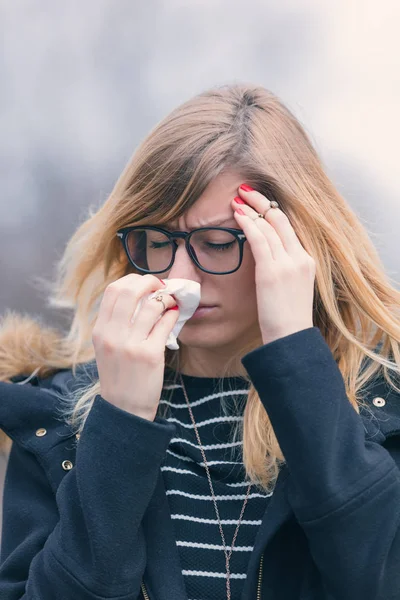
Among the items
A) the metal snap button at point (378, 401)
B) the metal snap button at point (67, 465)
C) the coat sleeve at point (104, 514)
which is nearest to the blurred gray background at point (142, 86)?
the metal snap button at point (378, 401)

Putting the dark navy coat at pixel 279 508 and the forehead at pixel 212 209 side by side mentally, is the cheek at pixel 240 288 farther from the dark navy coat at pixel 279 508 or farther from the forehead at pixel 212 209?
the dark navy coat at pixel 279 508

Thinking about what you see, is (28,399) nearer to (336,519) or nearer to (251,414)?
(251,414)

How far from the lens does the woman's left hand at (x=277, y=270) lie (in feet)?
4.43

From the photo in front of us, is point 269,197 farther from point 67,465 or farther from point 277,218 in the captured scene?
point 67,465

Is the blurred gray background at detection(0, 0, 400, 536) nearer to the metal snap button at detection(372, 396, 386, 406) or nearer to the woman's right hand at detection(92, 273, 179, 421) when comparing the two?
the metal snap button at detection(372, 396, 386, 406)

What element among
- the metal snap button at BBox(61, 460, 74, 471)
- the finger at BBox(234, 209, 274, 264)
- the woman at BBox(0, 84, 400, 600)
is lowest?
the metal snap button at BBox(61, 460, 74, 471)

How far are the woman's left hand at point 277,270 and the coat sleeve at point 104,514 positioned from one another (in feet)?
0.92

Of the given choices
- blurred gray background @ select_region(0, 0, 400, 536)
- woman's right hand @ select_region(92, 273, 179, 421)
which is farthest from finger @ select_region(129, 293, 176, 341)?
blurred gray background @ select_region(0, 0, 400, 536)

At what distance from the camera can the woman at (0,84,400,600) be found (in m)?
1.29

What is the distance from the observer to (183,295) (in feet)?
4.71

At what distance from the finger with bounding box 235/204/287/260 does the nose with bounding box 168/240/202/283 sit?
14 cm

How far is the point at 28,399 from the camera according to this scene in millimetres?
1646

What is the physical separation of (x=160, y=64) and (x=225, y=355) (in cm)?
126

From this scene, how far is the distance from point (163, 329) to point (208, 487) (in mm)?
389
